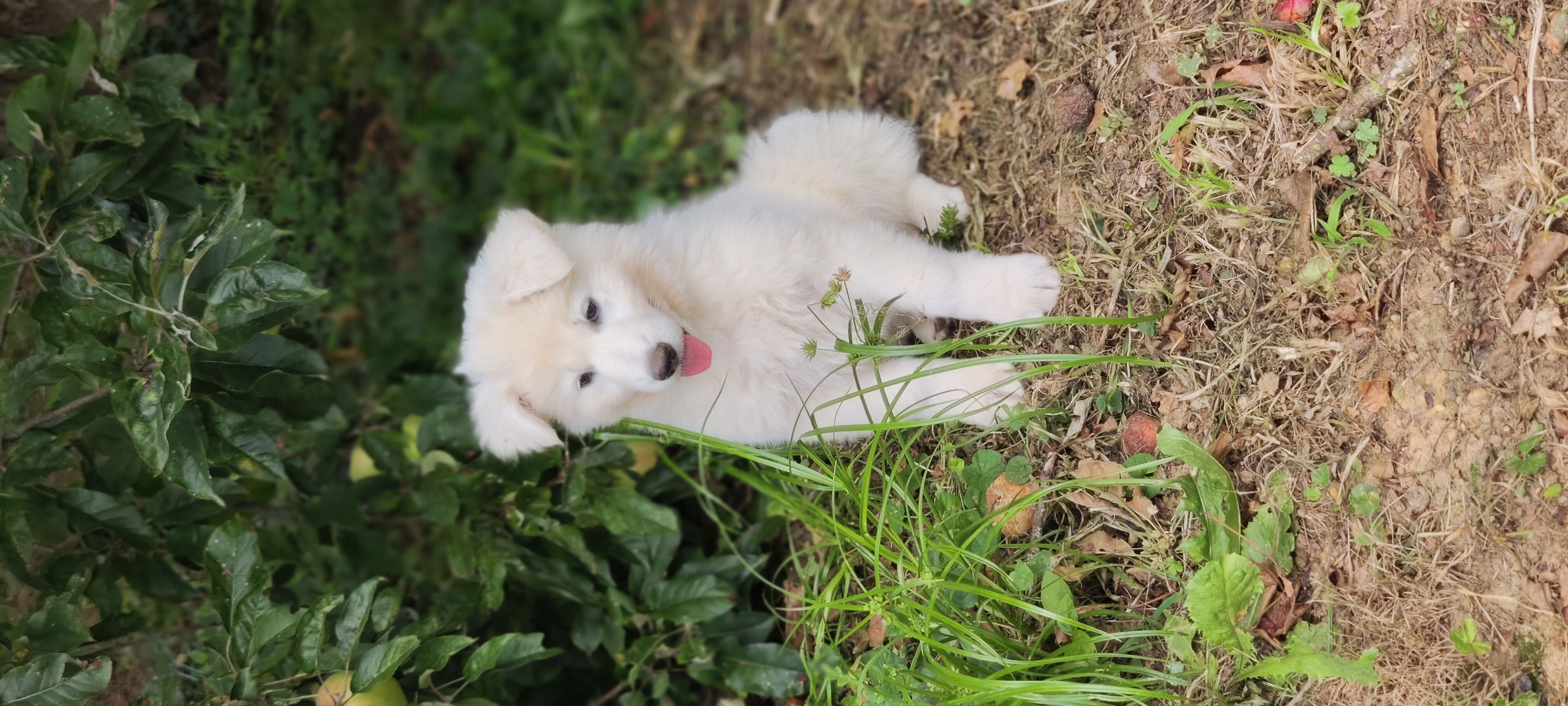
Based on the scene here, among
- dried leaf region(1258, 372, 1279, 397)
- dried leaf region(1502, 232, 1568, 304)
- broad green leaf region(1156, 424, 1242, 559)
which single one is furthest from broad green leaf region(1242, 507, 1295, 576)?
dried leaf region(1502, 232, 1568, 304)

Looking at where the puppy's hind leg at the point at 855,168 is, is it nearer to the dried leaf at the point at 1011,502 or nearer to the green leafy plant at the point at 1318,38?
the dried leaf at the point at 1011,502

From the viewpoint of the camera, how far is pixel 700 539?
3068mm

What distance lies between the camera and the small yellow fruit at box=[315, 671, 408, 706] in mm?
2176

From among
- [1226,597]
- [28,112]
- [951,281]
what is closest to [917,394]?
[951,281]

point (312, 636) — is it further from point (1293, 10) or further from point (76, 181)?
point (1293, 10)

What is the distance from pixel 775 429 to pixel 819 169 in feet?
2.62

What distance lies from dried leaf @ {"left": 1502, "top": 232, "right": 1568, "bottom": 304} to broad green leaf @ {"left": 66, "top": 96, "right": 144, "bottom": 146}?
311 cm

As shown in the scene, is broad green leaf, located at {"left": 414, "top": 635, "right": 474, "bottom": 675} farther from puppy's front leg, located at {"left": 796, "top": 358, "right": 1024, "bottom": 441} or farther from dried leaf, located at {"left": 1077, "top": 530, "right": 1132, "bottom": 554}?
dried leaf, located at {"left": 1077, "top": 530, "right": 1132, "bottom": 554}

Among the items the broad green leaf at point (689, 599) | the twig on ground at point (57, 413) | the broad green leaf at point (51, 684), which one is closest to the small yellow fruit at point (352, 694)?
the broad green leaf at point (51, 684)

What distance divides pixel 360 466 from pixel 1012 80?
8.12 ft

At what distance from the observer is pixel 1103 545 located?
83.4 inches

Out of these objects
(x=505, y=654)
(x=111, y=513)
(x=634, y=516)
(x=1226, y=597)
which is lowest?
(x=505, y=654)

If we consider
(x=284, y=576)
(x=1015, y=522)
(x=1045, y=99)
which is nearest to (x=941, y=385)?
(x=1015, y=522)

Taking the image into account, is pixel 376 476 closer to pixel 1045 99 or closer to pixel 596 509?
pixel 596 509
